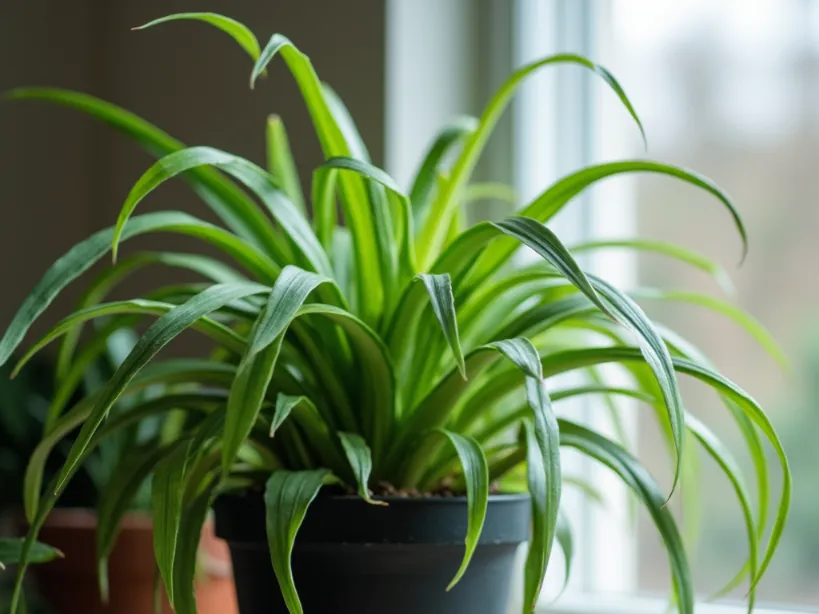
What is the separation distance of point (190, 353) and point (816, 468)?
84cm

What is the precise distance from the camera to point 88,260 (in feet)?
2.66

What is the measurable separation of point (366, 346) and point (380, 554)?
167 mm

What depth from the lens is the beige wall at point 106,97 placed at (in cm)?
144

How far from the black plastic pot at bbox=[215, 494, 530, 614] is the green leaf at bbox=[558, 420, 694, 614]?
10cm

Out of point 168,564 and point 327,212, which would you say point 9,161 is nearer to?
point 327,212

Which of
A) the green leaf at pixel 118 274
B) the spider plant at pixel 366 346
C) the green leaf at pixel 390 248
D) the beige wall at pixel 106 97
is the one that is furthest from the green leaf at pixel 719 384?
the beige wall at pixel 106 97

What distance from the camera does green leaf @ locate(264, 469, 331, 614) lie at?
699mm

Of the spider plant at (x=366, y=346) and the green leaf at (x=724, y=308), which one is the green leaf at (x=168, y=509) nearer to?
the spider plant at (x=366, y=346)

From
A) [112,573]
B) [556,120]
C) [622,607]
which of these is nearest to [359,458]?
[112,573]

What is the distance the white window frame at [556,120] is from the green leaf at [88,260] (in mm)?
468

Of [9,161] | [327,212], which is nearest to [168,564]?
[327,212]

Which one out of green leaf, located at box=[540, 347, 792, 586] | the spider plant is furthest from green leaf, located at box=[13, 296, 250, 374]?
green leaf, located at box=[540, 347, 792, 586]

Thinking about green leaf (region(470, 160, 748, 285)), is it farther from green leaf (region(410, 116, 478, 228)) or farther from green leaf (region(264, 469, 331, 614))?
green leaf (region(264, 469, 331, 614))

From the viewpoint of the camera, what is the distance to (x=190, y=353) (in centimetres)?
146
